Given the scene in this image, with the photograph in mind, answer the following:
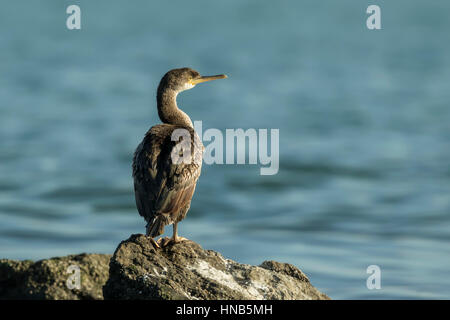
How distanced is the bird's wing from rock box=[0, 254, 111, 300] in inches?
52.8

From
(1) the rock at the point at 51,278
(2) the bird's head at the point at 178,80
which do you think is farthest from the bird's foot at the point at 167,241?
(2) the bird's head at the point at 178,80

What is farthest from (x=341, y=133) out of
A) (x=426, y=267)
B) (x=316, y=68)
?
(x=426, y=267)

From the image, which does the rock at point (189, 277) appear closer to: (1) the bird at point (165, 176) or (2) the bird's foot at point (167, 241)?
(2) the bird's foot at point (167, 241)

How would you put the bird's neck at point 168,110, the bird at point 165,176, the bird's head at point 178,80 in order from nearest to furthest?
the bird at point 165,176 < the bird's neck at point 168,110 < the bird's head at point 178,80

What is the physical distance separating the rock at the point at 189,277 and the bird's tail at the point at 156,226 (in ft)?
0.71

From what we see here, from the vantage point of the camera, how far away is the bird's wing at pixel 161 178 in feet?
24.4

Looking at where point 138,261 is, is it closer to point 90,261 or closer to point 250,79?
point 90,261

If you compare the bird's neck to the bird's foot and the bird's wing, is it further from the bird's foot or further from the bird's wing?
the bird's foot

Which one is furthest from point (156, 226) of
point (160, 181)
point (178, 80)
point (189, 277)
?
point (178, 80)

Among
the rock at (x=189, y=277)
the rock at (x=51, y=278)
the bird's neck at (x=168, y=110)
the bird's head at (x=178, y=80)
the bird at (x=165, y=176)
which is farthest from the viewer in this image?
the bird's head at (x=178, y=80)

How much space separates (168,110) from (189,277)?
2881 millimetres

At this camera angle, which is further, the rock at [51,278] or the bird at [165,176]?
the bird at [165,176]

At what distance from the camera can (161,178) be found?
757cm

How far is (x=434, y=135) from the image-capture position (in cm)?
2442
